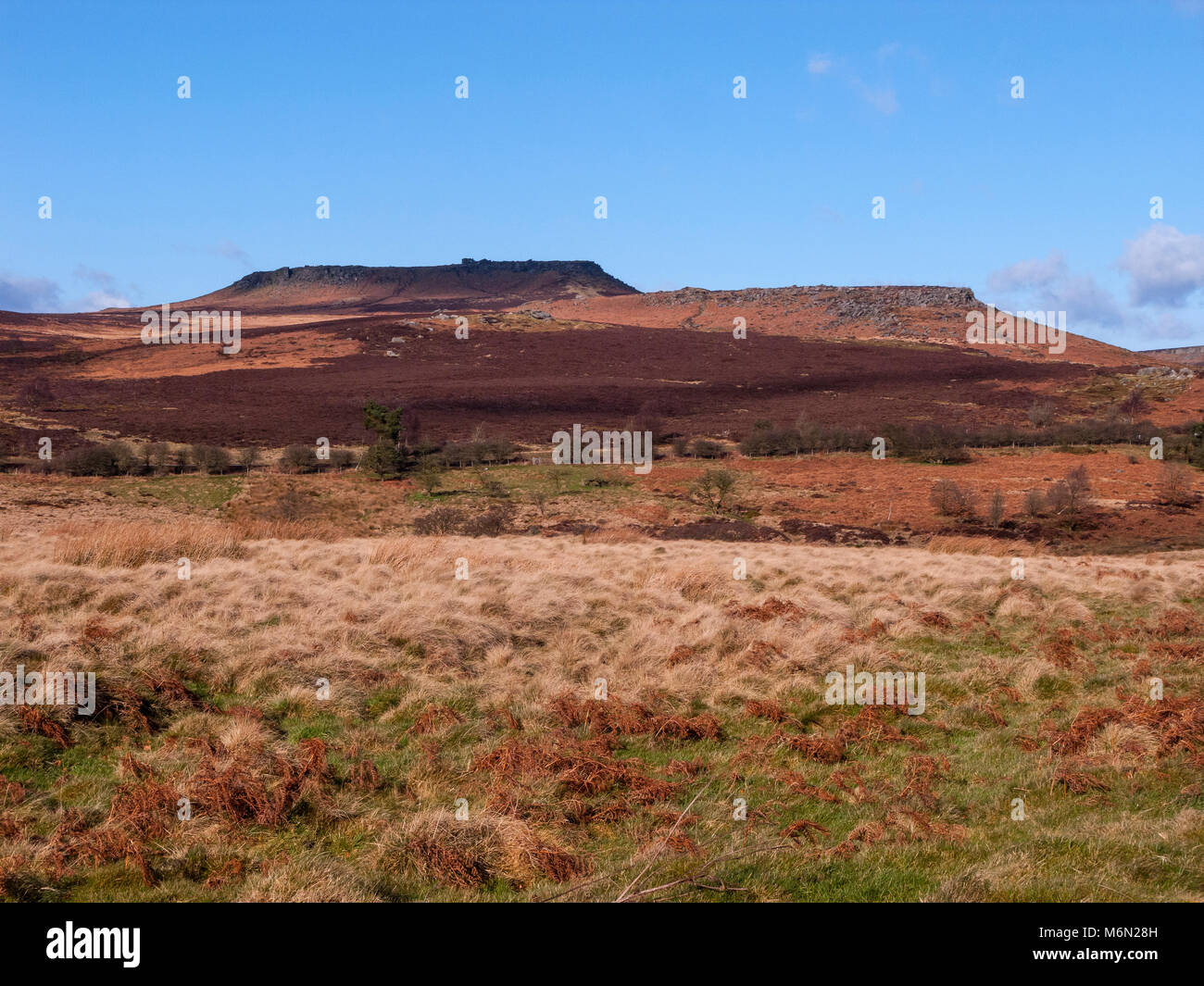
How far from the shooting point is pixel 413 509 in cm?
3644

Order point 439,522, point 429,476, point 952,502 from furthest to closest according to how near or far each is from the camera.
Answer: point 429,476, point 952,502, point 439,522

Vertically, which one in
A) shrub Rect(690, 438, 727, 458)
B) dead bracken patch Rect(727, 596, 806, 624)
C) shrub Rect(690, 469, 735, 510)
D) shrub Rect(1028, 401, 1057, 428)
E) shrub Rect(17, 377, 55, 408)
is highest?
shrub Rect(17, 377, 55, 408)

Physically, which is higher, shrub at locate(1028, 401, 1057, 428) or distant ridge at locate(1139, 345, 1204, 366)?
distant ridge at locate(1139, 345, 1204, 366)

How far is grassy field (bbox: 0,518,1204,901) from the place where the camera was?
5.28m

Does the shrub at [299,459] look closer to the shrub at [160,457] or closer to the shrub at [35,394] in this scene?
the shrub at [160,457]

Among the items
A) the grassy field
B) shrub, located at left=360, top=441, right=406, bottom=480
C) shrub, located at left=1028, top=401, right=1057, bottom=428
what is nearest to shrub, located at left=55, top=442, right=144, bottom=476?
shrub, located at left=360, top=441, right=406, bottom=480

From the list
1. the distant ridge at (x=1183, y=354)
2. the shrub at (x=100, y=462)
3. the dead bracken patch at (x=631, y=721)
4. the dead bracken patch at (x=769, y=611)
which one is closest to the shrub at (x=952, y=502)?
the dead bracken patch at (x=769, y=611)

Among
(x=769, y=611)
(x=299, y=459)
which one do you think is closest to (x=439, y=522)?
(x=299, y=459)

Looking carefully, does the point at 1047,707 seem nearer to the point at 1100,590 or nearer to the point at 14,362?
the point at 1100,590

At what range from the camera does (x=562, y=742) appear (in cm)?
721

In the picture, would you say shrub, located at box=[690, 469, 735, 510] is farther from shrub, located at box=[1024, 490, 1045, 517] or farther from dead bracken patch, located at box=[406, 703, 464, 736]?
dead bracken patch, located at box=[406, 703, 464, 736]

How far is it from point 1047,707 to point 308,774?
24.1ft

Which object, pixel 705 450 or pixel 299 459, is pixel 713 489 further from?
pixel 299 459
